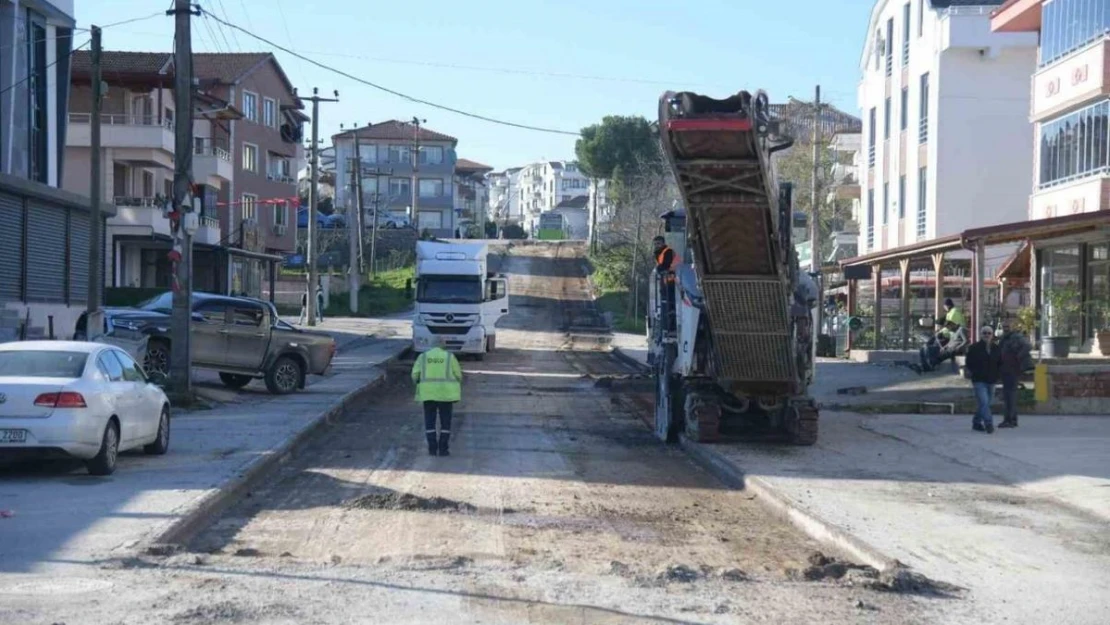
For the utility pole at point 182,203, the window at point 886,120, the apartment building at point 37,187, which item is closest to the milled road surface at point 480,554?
the utility pole at point 182,203

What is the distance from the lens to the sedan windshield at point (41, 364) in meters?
14.2

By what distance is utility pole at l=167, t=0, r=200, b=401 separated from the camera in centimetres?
2252

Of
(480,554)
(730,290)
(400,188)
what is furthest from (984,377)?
(400,188)

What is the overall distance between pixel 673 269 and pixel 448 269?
73.1 feet

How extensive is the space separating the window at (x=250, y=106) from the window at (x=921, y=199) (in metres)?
34.5

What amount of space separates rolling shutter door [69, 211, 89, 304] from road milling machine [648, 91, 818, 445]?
16605 mm

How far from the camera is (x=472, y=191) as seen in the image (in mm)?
153875

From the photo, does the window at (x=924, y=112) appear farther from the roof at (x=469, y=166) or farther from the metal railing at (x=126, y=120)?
the roof at (x=469, y=166)

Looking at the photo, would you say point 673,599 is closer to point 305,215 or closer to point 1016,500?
point 1016,500

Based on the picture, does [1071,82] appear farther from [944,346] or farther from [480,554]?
[480,554]

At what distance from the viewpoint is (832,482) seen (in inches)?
598

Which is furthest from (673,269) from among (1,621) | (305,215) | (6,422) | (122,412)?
(305,215)

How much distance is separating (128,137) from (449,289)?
737 inches

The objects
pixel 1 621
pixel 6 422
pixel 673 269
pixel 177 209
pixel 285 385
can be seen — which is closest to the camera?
pixel 1 621
